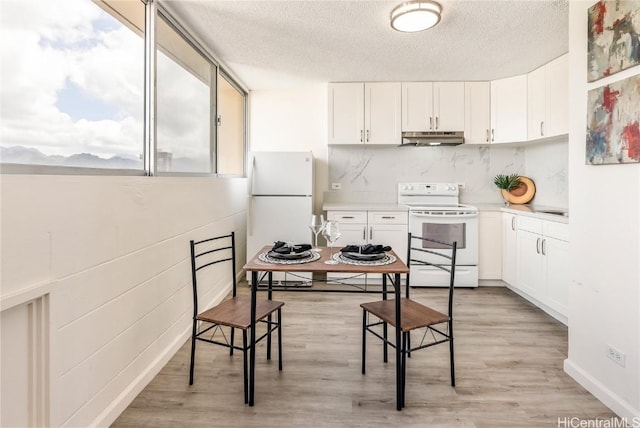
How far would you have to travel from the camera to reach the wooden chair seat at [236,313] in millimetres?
1980

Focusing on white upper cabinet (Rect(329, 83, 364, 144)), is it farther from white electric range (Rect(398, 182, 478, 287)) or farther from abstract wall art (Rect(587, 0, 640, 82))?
abstract wall art (Rect(587, 0, 640, 82))

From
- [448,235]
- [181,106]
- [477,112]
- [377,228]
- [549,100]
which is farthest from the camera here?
[477,112]

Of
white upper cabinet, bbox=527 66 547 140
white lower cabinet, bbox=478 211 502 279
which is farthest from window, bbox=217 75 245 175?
white upper cabinet, bbox=527 66 547 140

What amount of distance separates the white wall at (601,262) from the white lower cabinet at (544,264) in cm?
91

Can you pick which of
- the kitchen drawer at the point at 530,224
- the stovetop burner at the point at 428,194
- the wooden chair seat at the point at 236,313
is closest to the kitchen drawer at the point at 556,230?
the kitchen drawer at the point at 530,224

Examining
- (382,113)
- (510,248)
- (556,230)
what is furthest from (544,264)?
(382,113)

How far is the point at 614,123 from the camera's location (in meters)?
1.86

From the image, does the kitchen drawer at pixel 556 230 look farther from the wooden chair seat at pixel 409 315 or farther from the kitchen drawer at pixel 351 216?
the kitchen drawer at pixel 351 216

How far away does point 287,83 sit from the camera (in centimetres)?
438

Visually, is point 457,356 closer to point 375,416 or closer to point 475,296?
point 375,416

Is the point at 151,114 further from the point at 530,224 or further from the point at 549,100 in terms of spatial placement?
the point at 549,100

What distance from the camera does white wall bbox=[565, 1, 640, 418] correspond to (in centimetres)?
178

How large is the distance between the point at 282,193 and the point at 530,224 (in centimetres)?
258

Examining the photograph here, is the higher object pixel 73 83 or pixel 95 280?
Result: pixel 73 83
